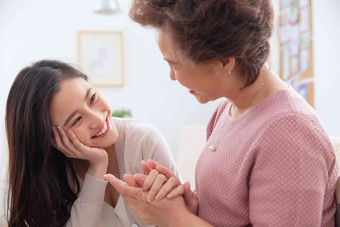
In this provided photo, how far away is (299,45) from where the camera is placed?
9.09ft

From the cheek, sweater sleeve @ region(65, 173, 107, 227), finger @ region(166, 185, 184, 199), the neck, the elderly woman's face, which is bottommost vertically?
sweater sleeve @ region(65, 173, 107, 227)

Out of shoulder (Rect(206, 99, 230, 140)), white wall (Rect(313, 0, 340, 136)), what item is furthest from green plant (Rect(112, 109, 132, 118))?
shoulder (Rect(206, 99, 230, 140))

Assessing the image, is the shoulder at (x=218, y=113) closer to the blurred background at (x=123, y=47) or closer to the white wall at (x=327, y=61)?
the white wall at (x=327, y=61)

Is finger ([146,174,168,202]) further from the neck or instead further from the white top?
the white top

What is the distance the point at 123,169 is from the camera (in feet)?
5.36

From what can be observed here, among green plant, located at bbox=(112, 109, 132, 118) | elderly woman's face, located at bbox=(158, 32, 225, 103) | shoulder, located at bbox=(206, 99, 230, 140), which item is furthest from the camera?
green plant, located at bbox=(112, 109, 132, 118)

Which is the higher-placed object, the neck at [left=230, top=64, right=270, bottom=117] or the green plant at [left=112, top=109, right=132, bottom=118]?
the neck at [left=230, top=64, right=270, bottom=117]

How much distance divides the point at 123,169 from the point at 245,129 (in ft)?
2.51

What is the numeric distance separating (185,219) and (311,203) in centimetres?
34

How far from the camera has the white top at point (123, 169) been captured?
1479 mm

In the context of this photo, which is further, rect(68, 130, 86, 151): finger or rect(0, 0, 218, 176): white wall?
rect(0, 0, 218, 176): white wall

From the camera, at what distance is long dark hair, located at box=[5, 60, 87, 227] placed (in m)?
1.41

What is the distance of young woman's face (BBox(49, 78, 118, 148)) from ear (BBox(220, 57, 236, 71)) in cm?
65

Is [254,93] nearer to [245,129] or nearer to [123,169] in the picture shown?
[245,129]
